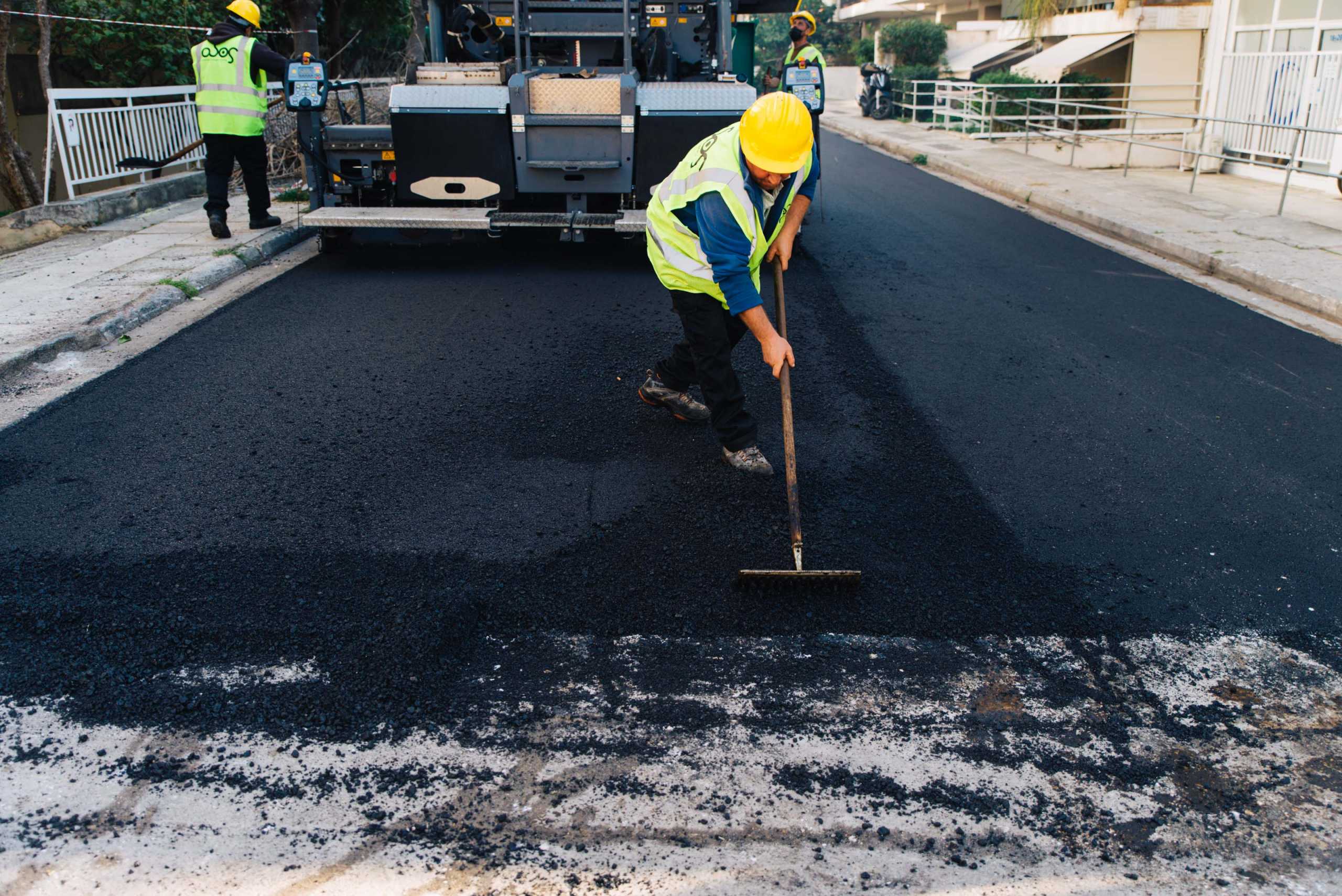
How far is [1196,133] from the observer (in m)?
15.5

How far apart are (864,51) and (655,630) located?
4376cm

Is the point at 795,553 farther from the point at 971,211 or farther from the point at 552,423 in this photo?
the point at 971,211

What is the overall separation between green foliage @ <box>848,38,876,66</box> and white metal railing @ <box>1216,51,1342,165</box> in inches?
1035

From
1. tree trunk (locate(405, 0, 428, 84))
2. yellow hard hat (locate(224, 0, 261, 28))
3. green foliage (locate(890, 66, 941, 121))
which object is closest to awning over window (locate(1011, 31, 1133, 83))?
green foliage (locate(890, 66, 941, 121))

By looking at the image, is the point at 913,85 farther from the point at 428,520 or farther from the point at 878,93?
the point at 428,520

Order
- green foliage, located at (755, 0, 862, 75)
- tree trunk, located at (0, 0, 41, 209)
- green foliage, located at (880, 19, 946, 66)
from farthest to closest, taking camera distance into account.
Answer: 1. green foliage, located at (755, 0, 862, 75)
2. green foliage, located at (880, 19, 946, 66)
3. tree trunk, located at (0, 0, 41, 209)

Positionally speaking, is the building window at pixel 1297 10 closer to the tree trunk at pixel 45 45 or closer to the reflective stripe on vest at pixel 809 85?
the reflective stripe on vest at pixel 809 85

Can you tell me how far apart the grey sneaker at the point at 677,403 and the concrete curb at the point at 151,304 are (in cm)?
343

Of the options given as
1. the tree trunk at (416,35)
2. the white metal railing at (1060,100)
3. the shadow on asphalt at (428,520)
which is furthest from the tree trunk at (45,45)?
the white metal railing at (1060,100)

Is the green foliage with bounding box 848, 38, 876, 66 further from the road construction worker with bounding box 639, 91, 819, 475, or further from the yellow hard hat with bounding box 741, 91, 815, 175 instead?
the yellow hard hat with bounding box 741, 91, 815, 175

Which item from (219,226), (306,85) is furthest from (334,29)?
(306,85)

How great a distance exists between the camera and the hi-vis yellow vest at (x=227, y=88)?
8.29 metres

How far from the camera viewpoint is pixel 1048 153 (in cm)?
1752

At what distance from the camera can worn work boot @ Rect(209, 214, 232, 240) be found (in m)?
8.66
